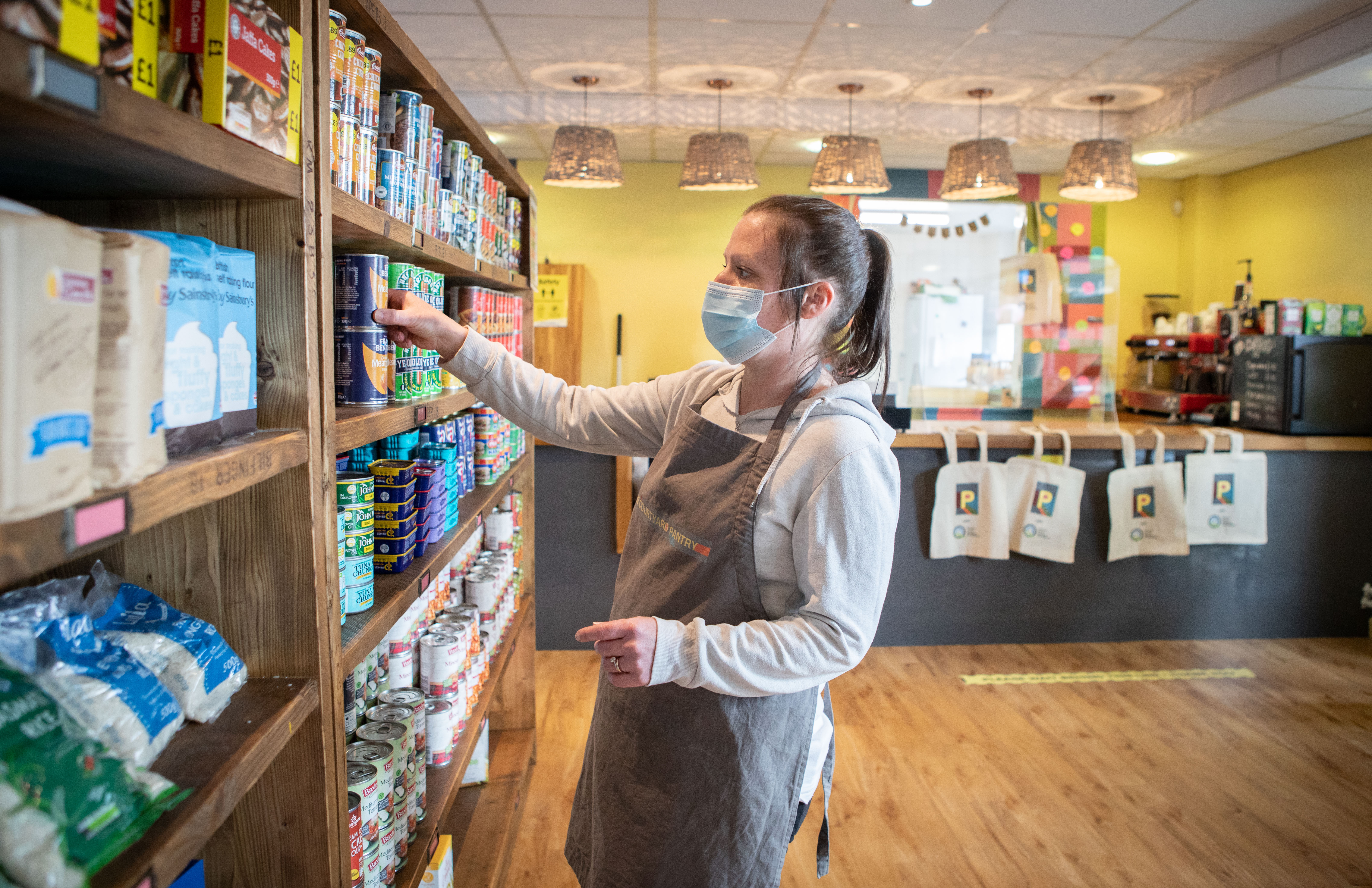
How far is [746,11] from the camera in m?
3.91

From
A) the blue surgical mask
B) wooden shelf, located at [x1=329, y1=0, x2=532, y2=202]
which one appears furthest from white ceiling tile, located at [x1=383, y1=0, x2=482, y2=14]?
the blue surgical mask

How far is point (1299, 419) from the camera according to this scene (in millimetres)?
4160

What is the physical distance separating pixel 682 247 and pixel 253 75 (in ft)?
19.9

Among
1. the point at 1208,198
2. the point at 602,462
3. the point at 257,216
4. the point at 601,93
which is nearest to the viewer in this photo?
the point at 257,216

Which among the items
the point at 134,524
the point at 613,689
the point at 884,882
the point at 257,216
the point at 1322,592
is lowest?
the point at 884,882

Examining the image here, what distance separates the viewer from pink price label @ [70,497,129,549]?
589 millimetres

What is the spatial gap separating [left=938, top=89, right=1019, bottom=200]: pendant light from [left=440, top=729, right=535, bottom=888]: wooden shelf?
3605 millimetres

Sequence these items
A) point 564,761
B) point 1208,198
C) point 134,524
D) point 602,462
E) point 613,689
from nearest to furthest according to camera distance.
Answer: point 134,524, point 613,689, point 564,761, point 602,462, point 1208,198

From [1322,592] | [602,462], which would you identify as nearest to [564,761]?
[602,462]

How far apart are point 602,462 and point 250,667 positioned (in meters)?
2.86

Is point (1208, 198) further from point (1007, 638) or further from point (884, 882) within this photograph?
point (884, 882)

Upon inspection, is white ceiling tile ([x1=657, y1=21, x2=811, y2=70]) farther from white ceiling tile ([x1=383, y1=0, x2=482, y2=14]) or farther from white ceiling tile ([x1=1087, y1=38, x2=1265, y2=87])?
white ceiling tile ([x1=1087, y1=38, x2=1265, y2=87])

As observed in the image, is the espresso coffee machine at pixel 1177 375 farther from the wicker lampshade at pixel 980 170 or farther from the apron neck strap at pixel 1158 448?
the wicker lampshade at pixel 980 170

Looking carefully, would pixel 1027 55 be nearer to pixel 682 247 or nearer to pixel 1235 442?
pixel 1235 442
